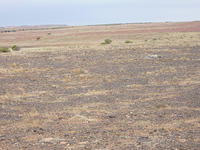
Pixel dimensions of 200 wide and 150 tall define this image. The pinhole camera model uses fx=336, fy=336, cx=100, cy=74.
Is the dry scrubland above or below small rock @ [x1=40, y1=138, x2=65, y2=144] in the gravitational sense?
above

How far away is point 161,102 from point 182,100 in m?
0.82

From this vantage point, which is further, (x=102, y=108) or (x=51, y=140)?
(x=102, y=108)

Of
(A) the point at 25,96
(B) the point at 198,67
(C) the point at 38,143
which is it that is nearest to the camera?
(C) the point at 38,143

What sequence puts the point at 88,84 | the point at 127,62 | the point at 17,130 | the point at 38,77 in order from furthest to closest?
the point at 127,62 → the point at 38,77 → the point at 88,84 → the point at 17,130

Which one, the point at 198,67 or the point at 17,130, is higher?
the point at 198,67

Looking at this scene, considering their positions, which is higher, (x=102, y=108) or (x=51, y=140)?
(x=102, y=108)

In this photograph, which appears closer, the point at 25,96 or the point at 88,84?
the point at 25,96

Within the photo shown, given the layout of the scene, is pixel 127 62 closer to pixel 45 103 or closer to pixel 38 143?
pixel 45 103

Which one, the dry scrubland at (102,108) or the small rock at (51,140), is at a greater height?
the dry scrubland at (102,108)

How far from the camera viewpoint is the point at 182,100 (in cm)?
1245

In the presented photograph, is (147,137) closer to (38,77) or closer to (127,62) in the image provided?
(38,77)

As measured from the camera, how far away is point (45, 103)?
42.2ft

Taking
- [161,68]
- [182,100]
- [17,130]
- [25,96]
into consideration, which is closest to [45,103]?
[25,96]

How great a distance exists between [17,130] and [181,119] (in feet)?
15.4
